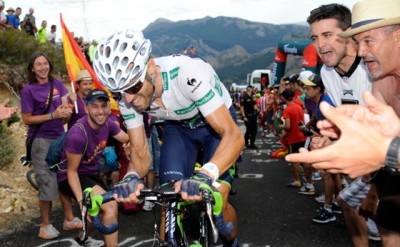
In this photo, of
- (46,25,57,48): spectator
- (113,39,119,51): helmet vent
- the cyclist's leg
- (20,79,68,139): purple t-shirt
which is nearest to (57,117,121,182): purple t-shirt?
(20,79,68,139): purple t-shirt

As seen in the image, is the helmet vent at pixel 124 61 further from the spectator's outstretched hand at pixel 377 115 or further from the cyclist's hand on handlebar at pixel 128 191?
the spectator's outstretched hand at pixel 377 115

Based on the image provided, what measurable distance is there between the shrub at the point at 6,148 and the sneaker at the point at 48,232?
371 centimetres

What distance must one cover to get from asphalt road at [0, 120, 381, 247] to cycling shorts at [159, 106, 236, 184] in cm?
165

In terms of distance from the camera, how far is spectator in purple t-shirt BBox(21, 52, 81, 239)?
18.0ft

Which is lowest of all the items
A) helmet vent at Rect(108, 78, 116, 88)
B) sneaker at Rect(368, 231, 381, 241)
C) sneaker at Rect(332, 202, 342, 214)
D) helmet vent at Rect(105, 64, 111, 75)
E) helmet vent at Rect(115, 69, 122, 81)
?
sneaker at Rect(332, 202, 342, 214)

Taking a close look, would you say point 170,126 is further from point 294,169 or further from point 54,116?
point 294,169

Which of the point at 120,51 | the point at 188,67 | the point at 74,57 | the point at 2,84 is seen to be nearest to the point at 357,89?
the point at 188,67

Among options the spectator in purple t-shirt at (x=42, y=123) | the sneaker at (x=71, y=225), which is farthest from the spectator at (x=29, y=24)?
the sneaker at (x=71, y=225)

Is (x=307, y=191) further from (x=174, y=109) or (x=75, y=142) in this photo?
(x=174, y=109)

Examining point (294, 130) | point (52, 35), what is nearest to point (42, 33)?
point (52, 35)

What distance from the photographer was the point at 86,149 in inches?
182

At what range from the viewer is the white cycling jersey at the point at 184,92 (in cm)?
315

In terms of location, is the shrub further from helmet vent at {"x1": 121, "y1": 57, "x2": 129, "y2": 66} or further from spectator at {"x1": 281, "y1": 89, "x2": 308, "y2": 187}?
helmet vent at {"x1": 121, "y1": 57, "x2": 129, "y2": 66}

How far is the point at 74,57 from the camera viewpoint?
25.5 ft
